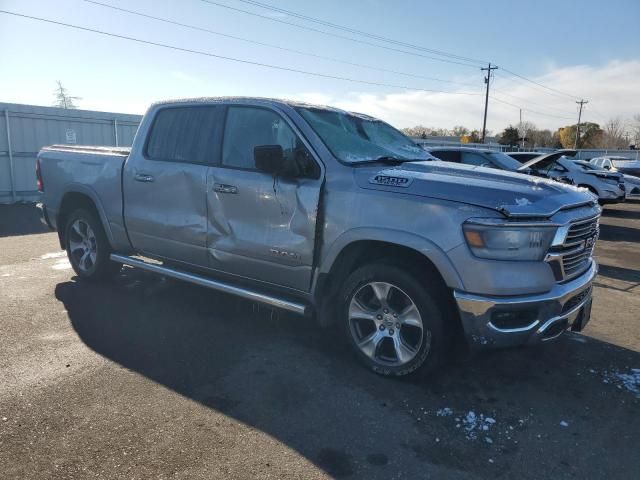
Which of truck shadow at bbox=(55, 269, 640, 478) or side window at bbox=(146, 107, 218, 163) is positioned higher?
side window at bbox=(146, 107, 218, 163)

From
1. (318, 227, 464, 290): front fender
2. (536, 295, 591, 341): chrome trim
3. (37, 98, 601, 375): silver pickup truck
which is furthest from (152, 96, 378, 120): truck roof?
(536, 295, 591, 341): chrome trim

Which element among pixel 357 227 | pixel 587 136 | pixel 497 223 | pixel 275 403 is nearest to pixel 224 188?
pixel 357 227

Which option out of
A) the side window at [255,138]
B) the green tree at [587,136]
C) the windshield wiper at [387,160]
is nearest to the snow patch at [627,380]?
the windshield wiper at [387,160]

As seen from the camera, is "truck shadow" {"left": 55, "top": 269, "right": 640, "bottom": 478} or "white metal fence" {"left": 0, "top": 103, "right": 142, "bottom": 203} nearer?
"truck shadow" {"left": 55, "top": 269, "right": 640, "bottom": 478}

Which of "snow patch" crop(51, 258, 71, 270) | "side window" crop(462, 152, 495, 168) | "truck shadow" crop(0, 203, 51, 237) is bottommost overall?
"truck shadow" crop(0, 203, 51, 237)

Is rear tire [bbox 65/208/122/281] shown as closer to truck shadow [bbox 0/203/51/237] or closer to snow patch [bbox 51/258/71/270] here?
snow patch [bbox 51/258/71/270]

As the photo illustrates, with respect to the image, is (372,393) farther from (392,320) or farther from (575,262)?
(575,262)

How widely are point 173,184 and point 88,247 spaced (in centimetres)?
193

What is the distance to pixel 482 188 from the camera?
10.6 ft

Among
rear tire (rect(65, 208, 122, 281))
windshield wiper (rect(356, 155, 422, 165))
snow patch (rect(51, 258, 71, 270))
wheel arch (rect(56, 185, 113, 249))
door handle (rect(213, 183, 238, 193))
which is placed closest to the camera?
windshield wiper (rect(356, 155, 422, 165))

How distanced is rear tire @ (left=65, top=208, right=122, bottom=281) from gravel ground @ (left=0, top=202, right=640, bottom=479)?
2.31ft

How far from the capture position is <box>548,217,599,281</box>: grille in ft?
10.5

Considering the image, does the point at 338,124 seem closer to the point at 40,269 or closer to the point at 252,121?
the point at 252,121

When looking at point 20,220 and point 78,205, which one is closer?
point 78,205
